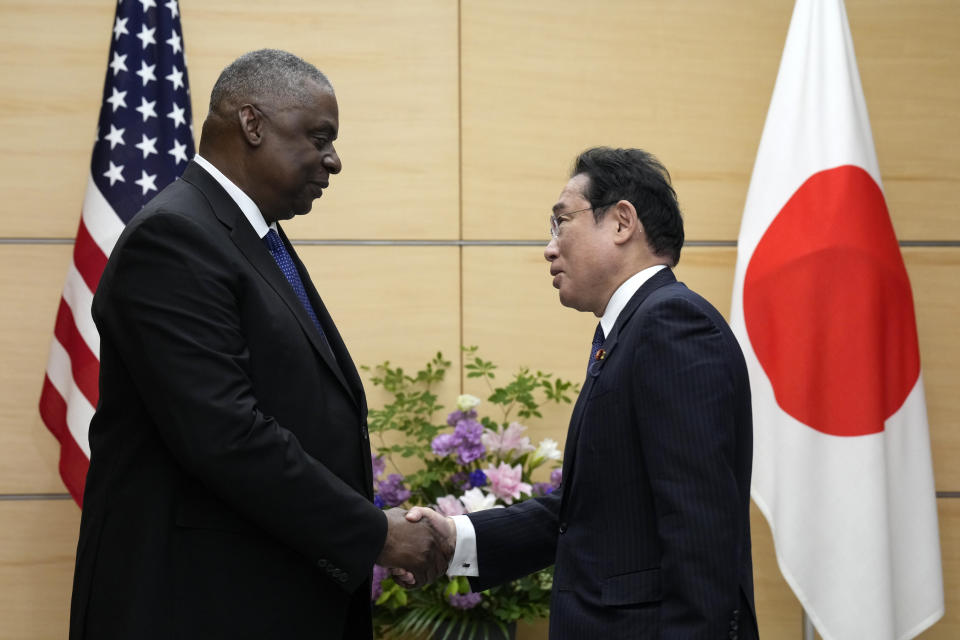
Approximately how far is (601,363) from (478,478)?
4.06 feet

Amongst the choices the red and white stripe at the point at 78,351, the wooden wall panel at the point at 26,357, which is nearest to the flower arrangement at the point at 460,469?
the red and white stripe at the point at 78,351

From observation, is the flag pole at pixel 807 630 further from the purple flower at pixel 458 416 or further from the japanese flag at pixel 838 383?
the purple flower at pixel 458 416

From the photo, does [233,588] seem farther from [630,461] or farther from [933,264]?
[933,264]

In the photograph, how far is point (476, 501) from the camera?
2.82m

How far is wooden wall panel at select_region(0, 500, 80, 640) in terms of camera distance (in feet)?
11.0

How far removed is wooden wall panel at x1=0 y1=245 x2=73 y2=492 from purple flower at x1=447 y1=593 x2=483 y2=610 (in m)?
1.49

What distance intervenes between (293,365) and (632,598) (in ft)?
2.36

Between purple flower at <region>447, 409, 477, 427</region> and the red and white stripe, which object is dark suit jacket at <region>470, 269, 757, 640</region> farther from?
the red and white stripe

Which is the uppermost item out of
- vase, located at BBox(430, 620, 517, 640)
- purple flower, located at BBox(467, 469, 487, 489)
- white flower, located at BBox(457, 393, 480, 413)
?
white flower, located at BBox(457, 393, 480, 413)

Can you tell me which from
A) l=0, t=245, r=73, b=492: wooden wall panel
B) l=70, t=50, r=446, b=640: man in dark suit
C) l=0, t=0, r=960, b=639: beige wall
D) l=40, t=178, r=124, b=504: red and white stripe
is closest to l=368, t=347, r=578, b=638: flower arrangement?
l=0, t=0, r=960, b=639: beige wall

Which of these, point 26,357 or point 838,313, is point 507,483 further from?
point 26,357

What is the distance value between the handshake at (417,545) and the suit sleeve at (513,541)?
72mm

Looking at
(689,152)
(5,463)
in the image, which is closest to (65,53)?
(5,463)

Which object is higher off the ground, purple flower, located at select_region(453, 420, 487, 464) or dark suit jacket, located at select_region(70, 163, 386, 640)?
dark suit jacket, located at select_region(70, 163, 386, 640)
